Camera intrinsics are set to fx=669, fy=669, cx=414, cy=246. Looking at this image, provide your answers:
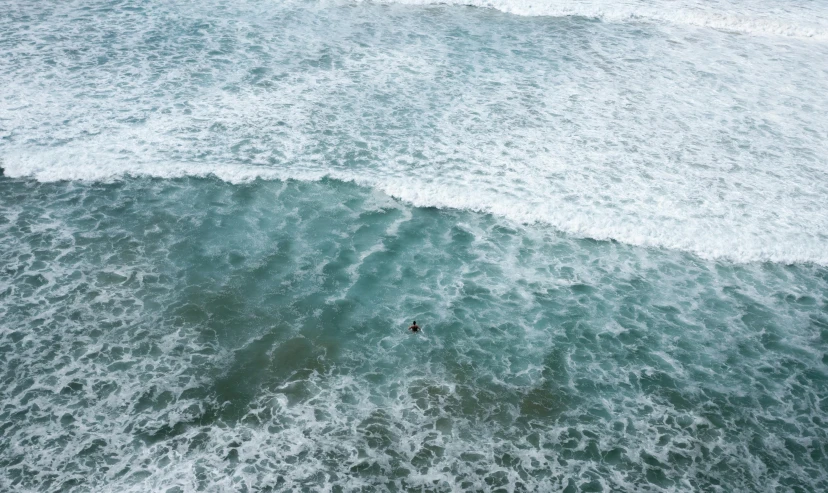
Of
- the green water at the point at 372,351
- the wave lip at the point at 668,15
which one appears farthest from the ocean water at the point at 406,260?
the wave lip at the point at 668,15

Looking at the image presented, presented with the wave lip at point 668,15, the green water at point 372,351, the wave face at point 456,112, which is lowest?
the green water at point 372,351

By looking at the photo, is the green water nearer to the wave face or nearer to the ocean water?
the ocean water

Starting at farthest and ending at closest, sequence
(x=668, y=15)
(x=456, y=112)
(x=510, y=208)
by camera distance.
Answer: (x=668, y=15) < (x=456, y=112) < (x=510, y=208)

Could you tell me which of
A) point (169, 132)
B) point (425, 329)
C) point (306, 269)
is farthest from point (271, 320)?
point (169, 132)

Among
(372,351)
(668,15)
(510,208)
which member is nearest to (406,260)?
(372,351)

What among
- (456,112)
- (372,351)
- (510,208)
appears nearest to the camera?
(372,351)

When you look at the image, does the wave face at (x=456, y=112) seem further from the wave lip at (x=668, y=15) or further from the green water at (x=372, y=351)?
the green water at (x=372, y=351)

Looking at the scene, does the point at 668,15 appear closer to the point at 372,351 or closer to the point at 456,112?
the point at 456,112
